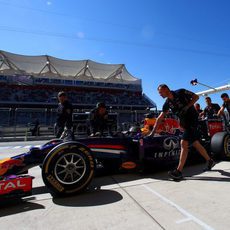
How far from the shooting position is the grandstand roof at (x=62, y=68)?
5541 centimetres

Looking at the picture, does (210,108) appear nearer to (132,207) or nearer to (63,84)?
(132,207)

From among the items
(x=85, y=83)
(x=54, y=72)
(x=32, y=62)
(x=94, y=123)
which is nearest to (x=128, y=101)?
(x=85, y=83)

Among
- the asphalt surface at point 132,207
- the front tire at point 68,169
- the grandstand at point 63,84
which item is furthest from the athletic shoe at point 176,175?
the grandstand at point 63,84

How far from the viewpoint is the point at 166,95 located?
3789 mm

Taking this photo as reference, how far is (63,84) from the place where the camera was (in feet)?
162

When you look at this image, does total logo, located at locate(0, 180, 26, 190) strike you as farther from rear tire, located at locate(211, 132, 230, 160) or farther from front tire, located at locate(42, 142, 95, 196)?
rear tire, located at locate(211, 132, 230, 160)

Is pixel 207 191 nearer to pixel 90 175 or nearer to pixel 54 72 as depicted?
pixel 90 175

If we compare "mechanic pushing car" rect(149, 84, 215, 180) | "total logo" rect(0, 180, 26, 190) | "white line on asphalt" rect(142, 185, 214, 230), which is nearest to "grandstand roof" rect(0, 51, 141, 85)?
"mechanic pushing car" rect(149, 84, 215, 180)

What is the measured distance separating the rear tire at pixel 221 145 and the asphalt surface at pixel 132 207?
1.13 metres

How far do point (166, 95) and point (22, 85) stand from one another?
152ft

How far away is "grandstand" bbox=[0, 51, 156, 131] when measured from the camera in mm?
44938

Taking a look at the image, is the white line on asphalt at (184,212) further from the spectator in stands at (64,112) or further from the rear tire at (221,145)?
the spectator in stands at (64,112)

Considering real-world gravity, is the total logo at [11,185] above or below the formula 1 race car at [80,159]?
below

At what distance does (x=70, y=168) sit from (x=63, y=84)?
158 feet
